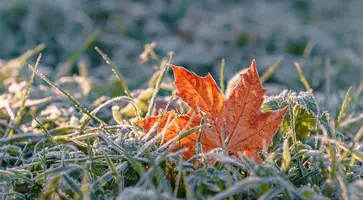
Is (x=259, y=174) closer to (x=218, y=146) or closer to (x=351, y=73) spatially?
(x=218, y=146)

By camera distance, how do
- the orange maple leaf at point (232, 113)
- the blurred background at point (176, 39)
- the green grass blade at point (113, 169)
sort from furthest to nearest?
the blurred background at point (176, 39), the orange maple leaf at point (232, 113), the green grass blade at point (113, 169)

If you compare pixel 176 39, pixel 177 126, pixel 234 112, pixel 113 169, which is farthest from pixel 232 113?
pixel 176 39

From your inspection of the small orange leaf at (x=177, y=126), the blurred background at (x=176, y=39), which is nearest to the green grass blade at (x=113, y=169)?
the small orange leaf at (x=177, y=126)

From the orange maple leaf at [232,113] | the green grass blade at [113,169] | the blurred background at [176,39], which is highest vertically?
the orange maple leaf at [232,113]

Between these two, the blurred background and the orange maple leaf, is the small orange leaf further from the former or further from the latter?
the blurred background

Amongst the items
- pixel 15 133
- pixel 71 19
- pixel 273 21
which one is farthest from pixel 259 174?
pixel 273 21

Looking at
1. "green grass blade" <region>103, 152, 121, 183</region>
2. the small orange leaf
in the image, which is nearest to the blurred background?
the small orange leaf

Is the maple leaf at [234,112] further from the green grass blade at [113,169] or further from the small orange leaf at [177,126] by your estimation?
the green grass blade at [113,169]
